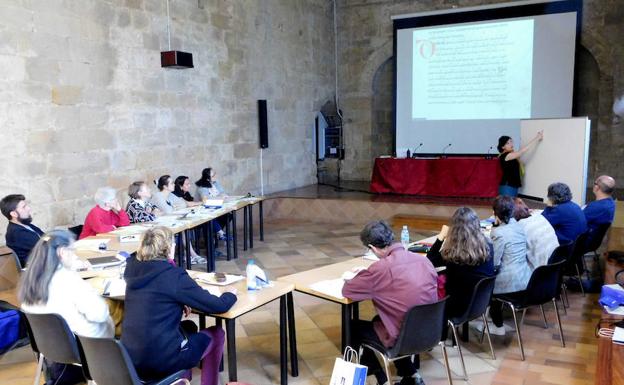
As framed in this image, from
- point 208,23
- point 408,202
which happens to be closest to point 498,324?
point 408,202

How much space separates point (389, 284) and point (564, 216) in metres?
2.58

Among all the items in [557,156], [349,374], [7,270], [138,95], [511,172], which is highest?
[138,95]

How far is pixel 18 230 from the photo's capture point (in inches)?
180

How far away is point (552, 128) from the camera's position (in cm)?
661

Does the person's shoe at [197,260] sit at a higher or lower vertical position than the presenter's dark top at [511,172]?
lower

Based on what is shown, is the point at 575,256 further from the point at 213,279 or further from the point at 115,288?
→ the point at 115,288

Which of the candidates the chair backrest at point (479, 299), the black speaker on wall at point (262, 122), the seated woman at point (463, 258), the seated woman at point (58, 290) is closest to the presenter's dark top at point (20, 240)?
the seated woman at point (58, 290)

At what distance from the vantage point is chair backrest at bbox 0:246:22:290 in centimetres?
532

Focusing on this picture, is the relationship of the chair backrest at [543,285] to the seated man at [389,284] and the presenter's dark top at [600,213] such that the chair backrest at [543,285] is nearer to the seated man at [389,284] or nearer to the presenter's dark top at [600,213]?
the seated man at [389,284]

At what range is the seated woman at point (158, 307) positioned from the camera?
260cm

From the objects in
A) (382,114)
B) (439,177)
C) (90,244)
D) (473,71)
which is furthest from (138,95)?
(382,114)

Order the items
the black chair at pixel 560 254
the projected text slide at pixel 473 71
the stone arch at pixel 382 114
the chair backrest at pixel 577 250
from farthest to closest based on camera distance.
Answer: the stone arch at pixel 382 114 < the projected text slide at pixel 473 71 < the chair backrest at pixel 577 250 < the black chair at pixel 560 254

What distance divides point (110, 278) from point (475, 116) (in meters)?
8.74

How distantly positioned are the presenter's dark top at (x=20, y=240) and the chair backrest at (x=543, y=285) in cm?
398
